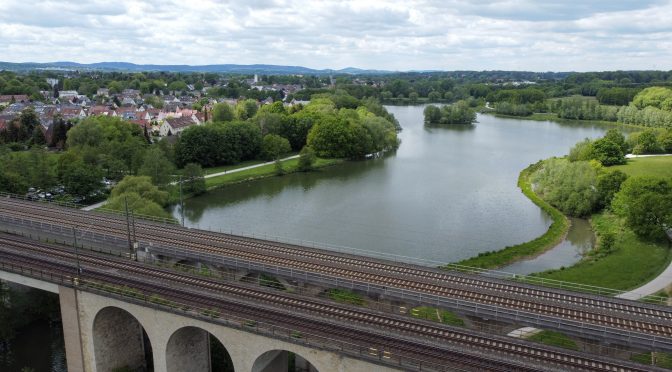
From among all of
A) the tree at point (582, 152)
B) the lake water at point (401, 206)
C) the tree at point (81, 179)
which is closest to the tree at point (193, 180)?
the lake water at point (401, 206)

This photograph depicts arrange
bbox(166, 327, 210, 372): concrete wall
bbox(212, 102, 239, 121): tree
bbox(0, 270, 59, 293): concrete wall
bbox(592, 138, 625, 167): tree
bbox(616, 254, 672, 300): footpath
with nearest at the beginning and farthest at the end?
bbox(166, 327, 210, 372): concrete wall
bbox(0, 270, 59, 293): concrete wall
bbox(616, 254, 672, 300): footpath
bbox(592, 138, 625, 167): tree
bbox(212, 102, 239, 121): tree

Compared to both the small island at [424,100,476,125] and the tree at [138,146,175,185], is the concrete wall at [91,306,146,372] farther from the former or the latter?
the small island at [424,100,476,125]

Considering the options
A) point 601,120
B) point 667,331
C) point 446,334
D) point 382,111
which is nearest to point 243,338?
point 446,334

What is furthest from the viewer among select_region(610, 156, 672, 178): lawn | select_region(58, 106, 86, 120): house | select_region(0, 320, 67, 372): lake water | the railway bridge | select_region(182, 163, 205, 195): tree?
select_region(58, 106, 86, 120): house

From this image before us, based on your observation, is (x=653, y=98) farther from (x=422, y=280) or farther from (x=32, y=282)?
(x=32, y=282)

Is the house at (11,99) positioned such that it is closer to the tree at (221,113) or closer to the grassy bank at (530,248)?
the tree at (221,113)

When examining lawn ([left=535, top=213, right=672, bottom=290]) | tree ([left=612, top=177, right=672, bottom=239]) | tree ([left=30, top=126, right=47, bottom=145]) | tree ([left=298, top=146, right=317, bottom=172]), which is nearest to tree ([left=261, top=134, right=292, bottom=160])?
tree ([left=298, top=146, right=317, bottom=172])

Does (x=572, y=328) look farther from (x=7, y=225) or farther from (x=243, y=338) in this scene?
(x=7, y=225)

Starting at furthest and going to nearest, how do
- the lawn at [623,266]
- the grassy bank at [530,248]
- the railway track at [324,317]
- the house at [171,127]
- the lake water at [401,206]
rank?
the house at [171,127] → the lake water at [401,206] → the grassy bank at [530,248] → the lawn at [623,266] → the railway track at [324,317]
